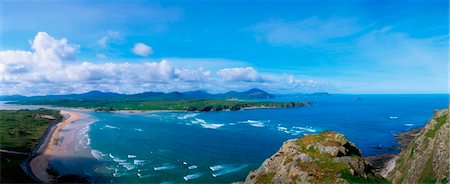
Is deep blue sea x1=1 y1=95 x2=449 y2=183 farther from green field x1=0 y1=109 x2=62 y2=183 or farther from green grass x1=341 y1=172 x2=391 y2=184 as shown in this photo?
green grass x1=341 y1=172 x2=391 y2=184

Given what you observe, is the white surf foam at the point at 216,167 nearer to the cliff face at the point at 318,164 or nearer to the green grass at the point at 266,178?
the cliff face at the point at 318,164

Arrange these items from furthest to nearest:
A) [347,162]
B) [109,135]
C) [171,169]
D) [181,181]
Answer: [109,135] < [171,169] < [181,181] < [347,162]

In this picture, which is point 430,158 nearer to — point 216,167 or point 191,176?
point 191,176

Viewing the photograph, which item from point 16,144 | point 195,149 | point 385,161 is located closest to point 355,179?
point 385,161

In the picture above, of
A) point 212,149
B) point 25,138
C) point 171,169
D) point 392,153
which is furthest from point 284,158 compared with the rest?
point 25,138

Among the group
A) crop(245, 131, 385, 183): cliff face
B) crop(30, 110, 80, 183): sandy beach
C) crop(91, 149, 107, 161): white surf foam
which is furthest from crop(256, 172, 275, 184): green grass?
crop(91, 149, 107, 161): white surf foam

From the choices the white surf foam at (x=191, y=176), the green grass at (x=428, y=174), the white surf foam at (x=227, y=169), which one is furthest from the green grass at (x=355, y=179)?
the white surf foam at (x=227, y=169)

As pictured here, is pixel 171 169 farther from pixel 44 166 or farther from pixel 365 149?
pixel 365 149
